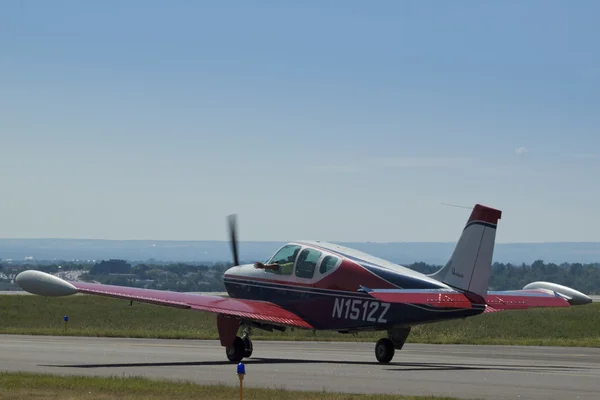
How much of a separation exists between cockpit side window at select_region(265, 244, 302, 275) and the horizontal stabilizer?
406 centimetres

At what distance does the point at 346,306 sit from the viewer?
28.0m

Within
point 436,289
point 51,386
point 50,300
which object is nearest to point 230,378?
point 51,386

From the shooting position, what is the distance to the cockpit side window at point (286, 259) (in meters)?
29.9

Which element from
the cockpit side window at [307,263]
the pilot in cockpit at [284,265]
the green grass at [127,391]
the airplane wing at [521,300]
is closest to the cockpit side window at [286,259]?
the pilot in cockpit at [284,265]

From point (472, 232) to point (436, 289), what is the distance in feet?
5.44

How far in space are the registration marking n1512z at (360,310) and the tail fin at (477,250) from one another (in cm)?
204

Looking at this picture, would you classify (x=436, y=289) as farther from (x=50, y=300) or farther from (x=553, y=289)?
(x=50, y=300)

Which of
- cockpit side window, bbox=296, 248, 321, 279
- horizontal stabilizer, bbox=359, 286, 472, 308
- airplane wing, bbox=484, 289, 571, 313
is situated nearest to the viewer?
horizontal stabilizer, bbox=359, 286, 472, 308

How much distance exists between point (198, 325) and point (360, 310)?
2795cm

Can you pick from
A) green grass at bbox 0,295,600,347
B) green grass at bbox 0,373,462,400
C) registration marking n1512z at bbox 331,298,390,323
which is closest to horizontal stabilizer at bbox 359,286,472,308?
registration marking n1512z at bbox 331,298,390,323

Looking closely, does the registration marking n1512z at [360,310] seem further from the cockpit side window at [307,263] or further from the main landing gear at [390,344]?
the cockpit side window at [307,263]

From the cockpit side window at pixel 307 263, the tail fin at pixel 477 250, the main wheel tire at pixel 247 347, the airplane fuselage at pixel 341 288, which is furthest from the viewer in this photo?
the main wheel tire at pixel 247 347

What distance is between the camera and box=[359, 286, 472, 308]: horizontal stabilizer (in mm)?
25922

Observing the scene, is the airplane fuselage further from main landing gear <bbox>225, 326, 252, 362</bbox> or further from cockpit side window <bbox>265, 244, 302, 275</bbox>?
main landing gear <bbox>225, 326, 252, 362</bbox>
